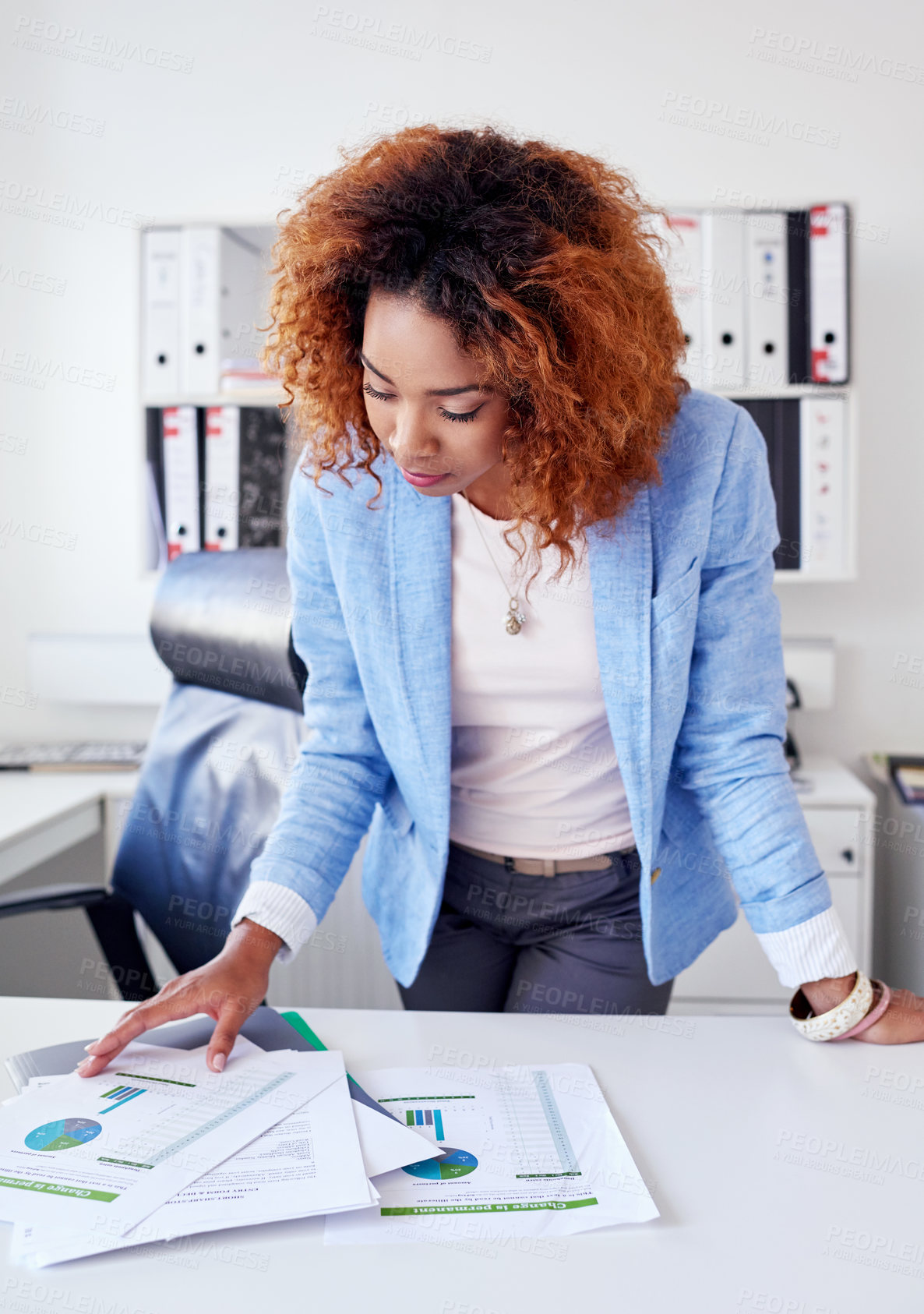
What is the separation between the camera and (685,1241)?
681 millimetres

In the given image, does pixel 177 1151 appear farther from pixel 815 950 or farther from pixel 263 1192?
pixel 815 950

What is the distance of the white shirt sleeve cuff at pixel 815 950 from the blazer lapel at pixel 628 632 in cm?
17

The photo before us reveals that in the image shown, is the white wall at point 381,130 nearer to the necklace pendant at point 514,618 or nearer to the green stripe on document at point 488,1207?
the necklace pendant at point 514,618

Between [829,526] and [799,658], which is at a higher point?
[829,526]

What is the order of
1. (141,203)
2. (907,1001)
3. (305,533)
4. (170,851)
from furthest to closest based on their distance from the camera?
(141,203) → (170,851) → (305,533) → (907,1001)

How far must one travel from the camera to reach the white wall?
2459 millimetres

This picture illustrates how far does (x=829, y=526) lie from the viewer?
231 cm

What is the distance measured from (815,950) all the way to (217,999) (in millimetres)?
539

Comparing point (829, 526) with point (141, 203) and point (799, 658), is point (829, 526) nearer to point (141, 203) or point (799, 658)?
point (799, 658)

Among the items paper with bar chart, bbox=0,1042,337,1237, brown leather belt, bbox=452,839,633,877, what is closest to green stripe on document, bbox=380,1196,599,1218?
paper with bar chart, bbox=0,1042,337,1237

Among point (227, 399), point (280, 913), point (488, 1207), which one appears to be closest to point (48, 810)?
point (227, 399)

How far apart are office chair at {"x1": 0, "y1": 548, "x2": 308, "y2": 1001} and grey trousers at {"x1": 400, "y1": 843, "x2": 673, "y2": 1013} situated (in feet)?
1.23

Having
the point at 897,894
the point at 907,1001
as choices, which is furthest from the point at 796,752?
the point at 907,1001

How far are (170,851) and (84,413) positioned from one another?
5.06ft
